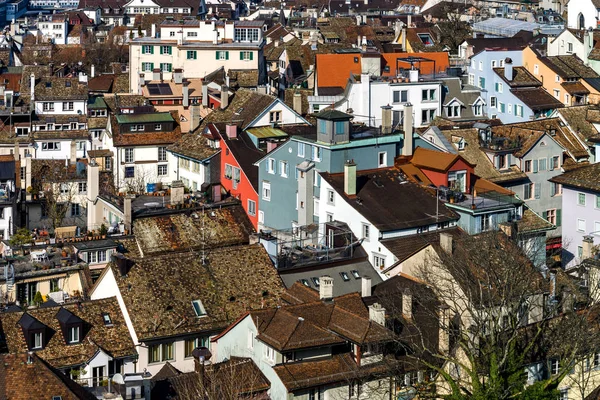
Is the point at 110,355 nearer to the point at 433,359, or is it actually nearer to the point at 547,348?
the point at 433,359

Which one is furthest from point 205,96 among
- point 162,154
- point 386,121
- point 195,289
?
point 195,289

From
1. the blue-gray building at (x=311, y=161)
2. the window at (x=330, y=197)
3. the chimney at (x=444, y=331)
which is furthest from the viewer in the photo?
the blue-gray building at (x=311, y=161)

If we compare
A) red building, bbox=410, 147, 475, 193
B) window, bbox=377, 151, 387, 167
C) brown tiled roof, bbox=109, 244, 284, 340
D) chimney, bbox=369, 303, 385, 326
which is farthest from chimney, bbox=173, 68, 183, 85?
chimney, bbox=369, 303, 385, 326

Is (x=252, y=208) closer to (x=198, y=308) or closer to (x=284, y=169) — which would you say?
(x=284, y=169)

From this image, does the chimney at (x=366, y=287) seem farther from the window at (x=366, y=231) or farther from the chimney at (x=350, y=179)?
the chimney at (x=350, y=179)

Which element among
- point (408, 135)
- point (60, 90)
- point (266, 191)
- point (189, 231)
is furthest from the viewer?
point (60, 90)

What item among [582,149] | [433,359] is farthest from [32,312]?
[582,149]

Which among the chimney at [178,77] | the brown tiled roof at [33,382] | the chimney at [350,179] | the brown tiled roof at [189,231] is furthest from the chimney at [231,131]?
the brown tiled roof at [33,382]
